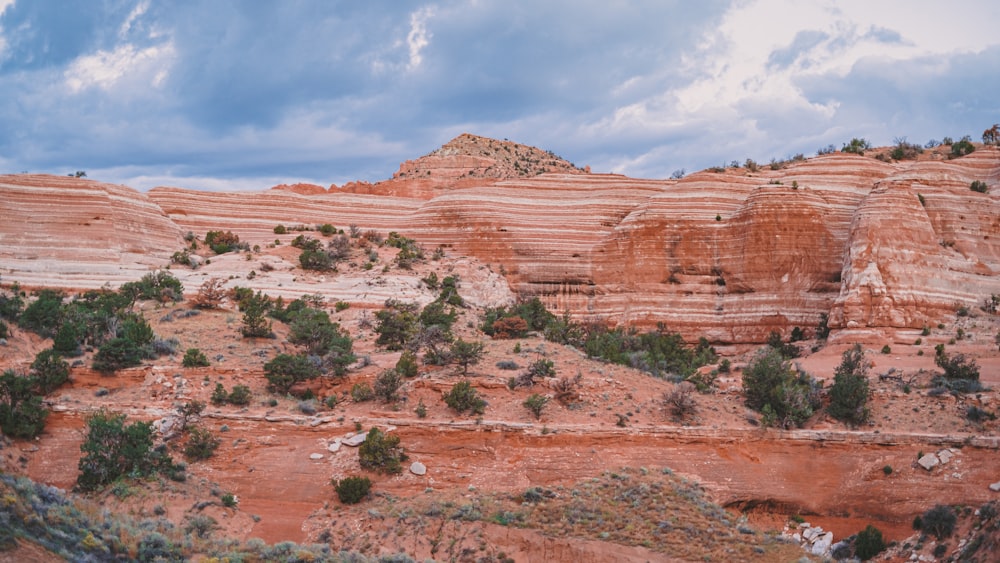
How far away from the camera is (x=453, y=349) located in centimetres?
2456

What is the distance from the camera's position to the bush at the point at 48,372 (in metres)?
21.3

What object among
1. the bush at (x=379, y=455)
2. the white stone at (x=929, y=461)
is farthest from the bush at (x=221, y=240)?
the white stone at (x=929, y=461)

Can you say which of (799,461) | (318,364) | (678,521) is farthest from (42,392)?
(799,461)

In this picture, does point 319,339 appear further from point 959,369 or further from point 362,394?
point 959,369

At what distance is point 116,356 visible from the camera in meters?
22.8

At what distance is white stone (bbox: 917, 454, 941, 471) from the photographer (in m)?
20.7

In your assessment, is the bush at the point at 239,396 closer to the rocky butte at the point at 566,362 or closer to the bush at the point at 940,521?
the rocky butte at the point at 566,362

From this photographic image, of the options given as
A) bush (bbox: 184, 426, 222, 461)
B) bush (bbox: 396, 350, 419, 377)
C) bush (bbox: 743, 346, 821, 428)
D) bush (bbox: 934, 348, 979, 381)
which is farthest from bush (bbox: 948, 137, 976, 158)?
bush (bbox: 184, 426, 222, 461)

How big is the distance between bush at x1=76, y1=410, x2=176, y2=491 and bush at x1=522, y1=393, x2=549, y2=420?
9488mm

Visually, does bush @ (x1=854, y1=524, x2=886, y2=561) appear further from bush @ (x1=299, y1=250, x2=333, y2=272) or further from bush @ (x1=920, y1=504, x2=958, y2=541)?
bush @ (x1=299, y1=250, x2=333, y2=272)

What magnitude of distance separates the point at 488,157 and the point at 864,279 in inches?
1709

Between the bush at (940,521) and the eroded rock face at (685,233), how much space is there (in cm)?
1566

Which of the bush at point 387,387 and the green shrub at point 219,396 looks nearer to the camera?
the green shrub at point 219,396

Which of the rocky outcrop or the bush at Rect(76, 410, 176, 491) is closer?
the bush at Rect(76, 410, 176, 491)
